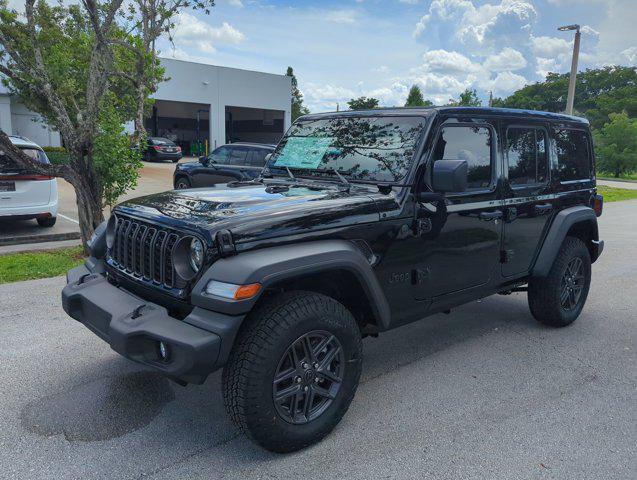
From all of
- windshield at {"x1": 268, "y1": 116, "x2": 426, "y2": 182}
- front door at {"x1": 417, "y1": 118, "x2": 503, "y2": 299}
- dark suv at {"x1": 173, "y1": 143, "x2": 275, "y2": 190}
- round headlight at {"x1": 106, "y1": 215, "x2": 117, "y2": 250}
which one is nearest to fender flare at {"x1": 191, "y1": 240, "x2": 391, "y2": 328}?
front door at {"x1": 417, "y1": 118, "x2": 503, "y2": 299}

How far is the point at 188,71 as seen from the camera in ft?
115

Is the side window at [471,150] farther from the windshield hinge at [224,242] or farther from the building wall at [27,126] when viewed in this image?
the building wall at [27,126]

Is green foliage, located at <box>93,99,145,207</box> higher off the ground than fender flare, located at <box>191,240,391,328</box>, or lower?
higher

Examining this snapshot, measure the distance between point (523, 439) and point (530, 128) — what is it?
8.44ft

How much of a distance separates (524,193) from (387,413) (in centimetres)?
Result: 217

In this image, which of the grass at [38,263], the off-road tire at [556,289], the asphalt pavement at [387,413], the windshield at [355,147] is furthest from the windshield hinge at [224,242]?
the grass at [38,263]

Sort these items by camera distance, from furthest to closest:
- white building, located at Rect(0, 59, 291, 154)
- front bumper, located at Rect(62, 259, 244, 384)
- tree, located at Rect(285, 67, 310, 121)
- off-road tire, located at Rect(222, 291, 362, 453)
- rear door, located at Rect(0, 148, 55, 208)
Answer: tree, located at Rect(285, 67, 310, 121) < white building, located at Rect(0, 59, 291, 154) < rear door, located at Rect(0, 148, 55, 208) < off-road tire, located at Rect(222, 291, 362, 453) < front bumper, located at Rect(62, 259, 244, 384)

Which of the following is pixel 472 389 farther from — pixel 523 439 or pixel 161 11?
pixel 161 11

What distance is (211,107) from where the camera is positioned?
36.9 metres

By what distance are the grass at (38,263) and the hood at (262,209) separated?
365 centimetres

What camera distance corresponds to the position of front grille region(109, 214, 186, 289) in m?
2.92

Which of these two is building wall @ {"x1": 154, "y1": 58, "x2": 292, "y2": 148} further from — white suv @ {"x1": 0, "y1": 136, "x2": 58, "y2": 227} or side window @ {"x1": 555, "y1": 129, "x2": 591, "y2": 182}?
side window @ {"x1": 555, "y1": 129, "x2": 591, "y2": 182}

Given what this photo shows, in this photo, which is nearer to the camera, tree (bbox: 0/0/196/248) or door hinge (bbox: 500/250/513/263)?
door hinge (bbox: 500/250/513/263)

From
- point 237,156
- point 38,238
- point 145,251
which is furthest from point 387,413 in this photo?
point 237,156
